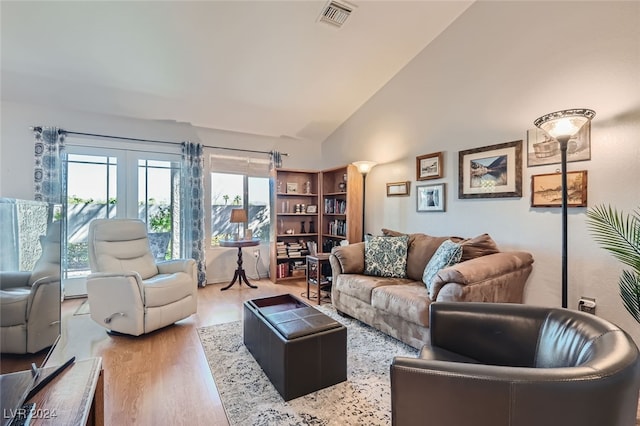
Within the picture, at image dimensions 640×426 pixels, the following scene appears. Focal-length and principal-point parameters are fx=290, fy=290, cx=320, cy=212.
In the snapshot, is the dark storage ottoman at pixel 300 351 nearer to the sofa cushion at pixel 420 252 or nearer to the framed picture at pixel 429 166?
the sofa cushion at pixel 420 252

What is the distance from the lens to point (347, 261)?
322cm

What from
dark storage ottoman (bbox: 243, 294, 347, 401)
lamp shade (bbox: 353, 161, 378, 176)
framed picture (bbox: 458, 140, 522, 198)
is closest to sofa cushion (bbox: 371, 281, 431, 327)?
dark storage ottoman (bbox: 243, 294, 347, 401)

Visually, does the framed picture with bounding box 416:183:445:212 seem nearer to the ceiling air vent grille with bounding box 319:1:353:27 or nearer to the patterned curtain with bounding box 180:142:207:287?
the ceiling air vent grille with bounding box 319:1:353:27

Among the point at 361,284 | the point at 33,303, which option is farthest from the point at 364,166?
the point at 33,303

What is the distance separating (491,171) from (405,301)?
157 centimetres

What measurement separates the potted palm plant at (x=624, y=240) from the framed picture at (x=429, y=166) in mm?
1396

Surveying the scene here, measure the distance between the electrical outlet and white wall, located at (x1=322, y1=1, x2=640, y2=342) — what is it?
0.14ft

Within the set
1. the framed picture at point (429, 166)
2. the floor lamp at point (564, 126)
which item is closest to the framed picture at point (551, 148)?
the floor lamp at point (564, 126)

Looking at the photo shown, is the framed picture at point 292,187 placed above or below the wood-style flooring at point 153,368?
above

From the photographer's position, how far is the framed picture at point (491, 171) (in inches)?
105

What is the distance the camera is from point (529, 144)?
2584 millimetres

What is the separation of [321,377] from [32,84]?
430 centimetres

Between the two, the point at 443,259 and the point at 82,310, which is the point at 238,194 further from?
the point at 443,259

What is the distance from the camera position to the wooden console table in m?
0.92
